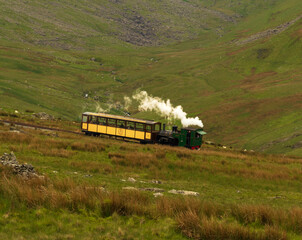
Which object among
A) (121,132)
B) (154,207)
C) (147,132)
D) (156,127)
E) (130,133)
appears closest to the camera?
(154,207)

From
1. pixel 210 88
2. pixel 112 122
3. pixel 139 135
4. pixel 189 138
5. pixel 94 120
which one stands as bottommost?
pixel 139 135

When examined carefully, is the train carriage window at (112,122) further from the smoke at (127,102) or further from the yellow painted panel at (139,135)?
the smoke at (127,102)

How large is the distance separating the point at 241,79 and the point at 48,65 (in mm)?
93439

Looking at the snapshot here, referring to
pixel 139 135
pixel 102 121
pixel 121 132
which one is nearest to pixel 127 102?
pixel 102 121

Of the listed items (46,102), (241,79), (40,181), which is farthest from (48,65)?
(40,181)

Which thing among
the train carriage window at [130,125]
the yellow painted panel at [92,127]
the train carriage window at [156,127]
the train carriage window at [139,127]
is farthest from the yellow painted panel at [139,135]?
the yellow painted panel at [92,127]

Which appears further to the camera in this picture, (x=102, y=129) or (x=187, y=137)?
(x=102, y=129)

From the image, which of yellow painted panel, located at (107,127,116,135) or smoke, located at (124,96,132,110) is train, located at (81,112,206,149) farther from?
smoke, located at (124,96,132,110)

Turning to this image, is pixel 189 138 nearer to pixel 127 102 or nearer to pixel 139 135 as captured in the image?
pixel 139 135

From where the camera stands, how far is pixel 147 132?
4625 cm

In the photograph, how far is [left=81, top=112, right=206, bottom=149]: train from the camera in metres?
46.3

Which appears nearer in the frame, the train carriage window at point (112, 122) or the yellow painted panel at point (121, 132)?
the yellow painted panel at point (121, 132)

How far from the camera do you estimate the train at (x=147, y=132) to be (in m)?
46.3

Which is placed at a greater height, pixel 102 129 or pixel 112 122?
pixel 112 122
